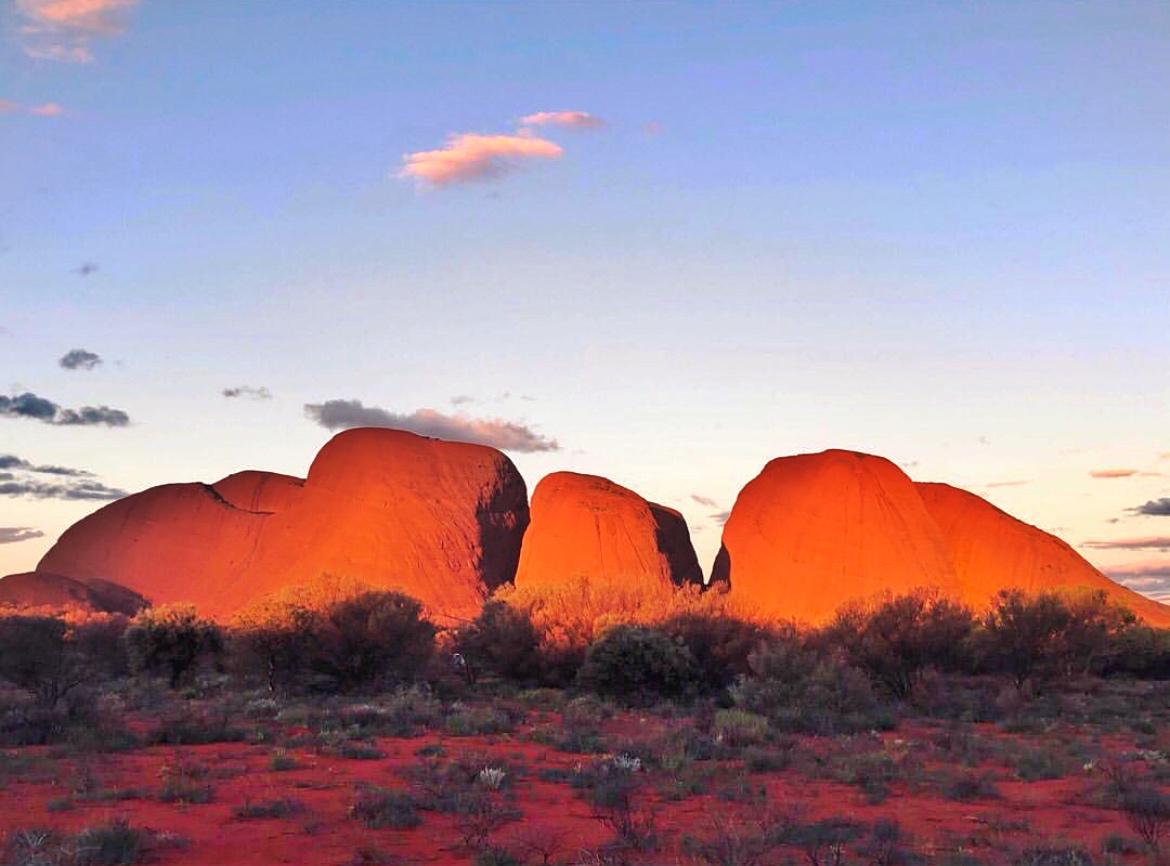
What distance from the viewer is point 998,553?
56.3m

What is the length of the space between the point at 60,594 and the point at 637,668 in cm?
4872

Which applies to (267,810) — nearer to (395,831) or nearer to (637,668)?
(395,831)

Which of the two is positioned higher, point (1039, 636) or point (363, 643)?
point (363, 643)

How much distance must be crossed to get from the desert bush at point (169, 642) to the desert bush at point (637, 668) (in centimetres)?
1241

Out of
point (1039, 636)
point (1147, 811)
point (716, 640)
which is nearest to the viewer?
point (1147, 811)

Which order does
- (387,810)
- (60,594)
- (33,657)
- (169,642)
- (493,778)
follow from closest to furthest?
(387,810), (493,778), (33,657), (169,642), (60,594)

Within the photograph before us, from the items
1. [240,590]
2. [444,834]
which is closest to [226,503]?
[240,590]

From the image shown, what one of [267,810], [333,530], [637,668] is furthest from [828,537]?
[267,810]

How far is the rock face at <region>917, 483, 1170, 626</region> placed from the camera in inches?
2181

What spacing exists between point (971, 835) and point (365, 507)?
5427 centimetres

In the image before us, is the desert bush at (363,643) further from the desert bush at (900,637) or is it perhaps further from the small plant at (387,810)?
the small plant at (387,810)

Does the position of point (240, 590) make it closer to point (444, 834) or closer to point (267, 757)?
point (267, 757)

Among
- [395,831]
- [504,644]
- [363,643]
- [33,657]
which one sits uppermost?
[33,657]

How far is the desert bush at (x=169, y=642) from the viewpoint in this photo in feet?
99.8
